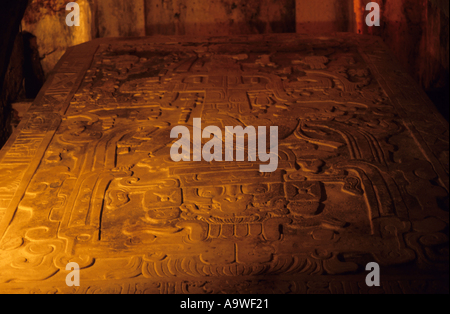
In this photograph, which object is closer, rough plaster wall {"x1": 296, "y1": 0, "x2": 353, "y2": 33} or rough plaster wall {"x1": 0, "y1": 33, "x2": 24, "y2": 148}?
rough plaster wall {"x1": 0, "y1": 33, "x2": 24, "y2": 148}

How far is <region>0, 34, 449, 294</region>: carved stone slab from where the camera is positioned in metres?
2.53

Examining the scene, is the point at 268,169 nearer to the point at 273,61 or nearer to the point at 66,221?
the point at 66,221

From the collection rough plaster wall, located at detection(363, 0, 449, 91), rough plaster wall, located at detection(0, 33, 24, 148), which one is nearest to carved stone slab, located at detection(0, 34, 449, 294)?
rough plaster wall, located at detection(363, 0, 449, 91)

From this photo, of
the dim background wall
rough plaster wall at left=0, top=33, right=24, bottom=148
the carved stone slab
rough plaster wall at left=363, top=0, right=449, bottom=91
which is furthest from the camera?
the dim background wall

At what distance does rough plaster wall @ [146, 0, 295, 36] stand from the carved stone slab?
1.65 m

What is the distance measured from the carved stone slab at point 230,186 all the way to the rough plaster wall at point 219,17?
5.41 ft

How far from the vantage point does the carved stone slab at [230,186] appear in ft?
8.30

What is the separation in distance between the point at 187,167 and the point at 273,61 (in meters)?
1.99

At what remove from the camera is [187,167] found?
3.33 metres

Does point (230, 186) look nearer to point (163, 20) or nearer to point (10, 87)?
point (10, 87)

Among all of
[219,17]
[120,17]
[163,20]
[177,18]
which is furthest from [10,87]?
[219,17]

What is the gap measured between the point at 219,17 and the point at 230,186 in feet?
12.3

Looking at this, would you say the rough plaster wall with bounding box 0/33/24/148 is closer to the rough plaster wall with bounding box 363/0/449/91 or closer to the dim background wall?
the dim background wall

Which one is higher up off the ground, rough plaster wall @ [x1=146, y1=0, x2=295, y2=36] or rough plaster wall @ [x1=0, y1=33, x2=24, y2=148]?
rough plaster wall @ [x1=146, y1=0, x2=295, y2=36]
